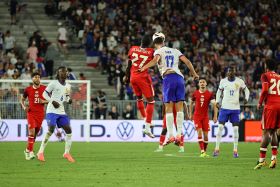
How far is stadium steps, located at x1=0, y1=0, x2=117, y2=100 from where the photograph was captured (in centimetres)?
4069

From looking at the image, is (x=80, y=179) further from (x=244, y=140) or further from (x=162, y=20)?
(x=162, y=20)

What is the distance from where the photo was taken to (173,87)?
20.5 meters

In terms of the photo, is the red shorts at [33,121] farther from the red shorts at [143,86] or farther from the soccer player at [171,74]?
the soccer player at [171,74]

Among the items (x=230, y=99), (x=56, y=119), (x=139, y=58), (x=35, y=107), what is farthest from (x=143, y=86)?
(x=35, y=107)

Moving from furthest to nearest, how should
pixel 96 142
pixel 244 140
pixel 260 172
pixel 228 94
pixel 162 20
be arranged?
1. pixel 162 20
2. pixel 244 140
3. pixel 96 142
4. pixel 228 94
5. pixel 260 172

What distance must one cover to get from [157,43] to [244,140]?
1643 centimetres

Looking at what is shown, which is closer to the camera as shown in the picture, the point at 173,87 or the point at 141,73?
the point at 173,87

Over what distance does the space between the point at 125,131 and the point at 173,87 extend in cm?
1544

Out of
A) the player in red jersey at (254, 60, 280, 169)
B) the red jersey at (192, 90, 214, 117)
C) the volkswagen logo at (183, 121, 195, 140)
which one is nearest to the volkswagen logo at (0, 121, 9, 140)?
the volkswagen logo at (183, 121, 195, 140)

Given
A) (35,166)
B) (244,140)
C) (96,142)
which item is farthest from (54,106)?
(244,140)

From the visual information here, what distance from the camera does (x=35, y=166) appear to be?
19469mm

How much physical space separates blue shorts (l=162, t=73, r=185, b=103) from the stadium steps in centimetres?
1851

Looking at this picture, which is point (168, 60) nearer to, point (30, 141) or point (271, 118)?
point (271, 118)

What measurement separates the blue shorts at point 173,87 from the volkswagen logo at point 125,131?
49.2 feet
